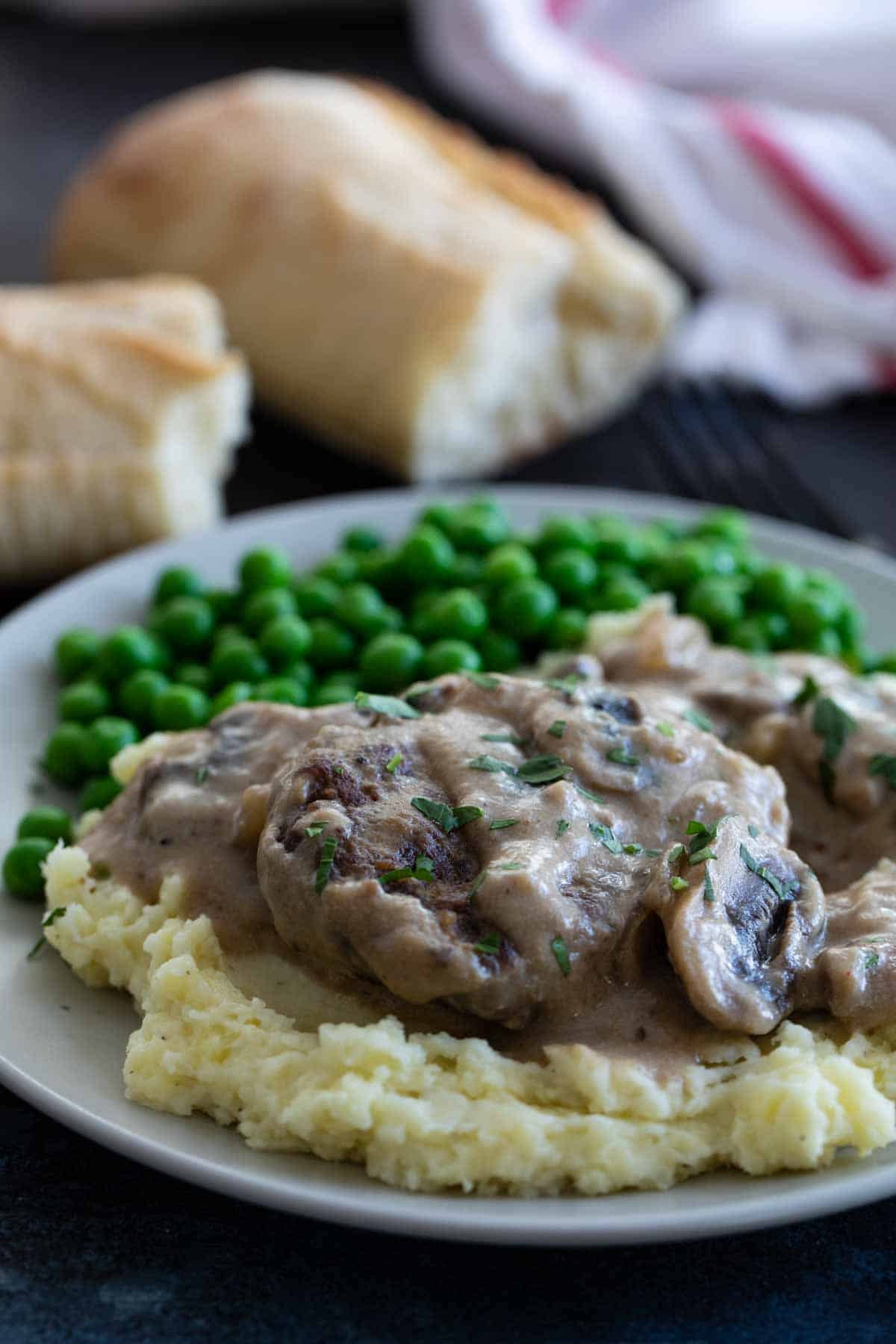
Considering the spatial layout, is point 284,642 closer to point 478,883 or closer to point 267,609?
point 267,609

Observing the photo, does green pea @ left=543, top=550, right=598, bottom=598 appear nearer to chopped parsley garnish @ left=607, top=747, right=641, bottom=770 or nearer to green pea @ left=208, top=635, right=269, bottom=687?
green pea @ left=208, top=635, right=269, bottom=687

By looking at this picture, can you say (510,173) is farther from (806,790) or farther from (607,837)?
(607,837)

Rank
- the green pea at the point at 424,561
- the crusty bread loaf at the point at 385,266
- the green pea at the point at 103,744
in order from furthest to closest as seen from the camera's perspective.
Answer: the crusty bread loaf at the point at 385,266 < the green pea at the point at 424,561 < the green pea at the point at 103,744

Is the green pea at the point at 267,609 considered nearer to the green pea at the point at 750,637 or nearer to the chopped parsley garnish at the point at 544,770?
the green pea at the point at 750,637

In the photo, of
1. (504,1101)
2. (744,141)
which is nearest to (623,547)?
(504,1101)

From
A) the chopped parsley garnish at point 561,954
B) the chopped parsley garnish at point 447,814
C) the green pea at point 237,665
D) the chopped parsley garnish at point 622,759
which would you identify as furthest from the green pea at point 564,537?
the chopped parsley garnish at point 561,954

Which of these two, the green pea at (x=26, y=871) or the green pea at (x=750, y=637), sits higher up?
the green pea at (x=750, y=637)
